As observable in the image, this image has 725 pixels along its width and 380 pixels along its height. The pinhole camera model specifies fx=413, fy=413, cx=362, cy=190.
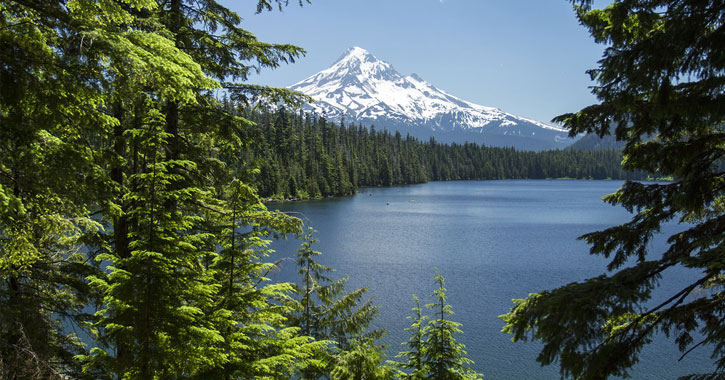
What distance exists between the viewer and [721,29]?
383 cm

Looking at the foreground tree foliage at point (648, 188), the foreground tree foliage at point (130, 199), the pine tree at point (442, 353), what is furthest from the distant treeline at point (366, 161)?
the foreground tree foliage at point (648, 188)

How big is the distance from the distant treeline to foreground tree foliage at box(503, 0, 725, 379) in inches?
202

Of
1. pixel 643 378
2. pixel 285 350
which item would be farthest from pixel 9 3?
pixel 643 378

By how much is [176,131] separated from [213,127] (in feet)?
2.17

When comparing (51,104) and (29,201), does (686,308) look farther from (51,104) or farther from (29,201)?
(29,201)

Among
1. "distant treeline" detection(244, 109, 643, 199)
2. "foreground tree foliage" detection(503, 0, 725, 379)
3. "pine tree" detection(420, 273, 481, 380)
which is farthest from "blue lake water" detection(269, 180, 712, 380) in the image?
→ "foreground tree foliage" detection(503, 0, 725, 379)

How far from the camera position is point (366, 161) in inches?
4889

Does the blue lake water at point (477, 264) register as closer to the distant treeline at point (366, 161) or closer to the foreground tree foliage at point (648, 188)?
the distant treeline at point (366, 161)

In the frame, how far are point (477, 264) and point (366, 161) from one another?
9537 cm

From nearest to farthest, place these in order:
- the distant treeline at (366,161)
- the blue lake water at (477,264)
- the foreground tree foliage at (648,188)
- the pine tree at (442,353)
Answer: the foreground tree foliage at (648,188) < the pine tree at (442,353) < the blue lake water at (477,264) < the distant treeline at (366,161)

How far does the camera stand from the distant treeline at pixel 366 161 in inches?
3174

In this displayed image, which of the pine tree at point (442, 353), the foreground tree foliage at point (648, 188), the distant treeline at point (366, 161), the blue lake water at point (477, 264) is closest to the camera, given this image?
the foreground tree foliage at point (648, 188)

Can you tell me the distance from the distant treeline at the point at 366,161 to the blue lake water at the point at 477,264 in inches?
384

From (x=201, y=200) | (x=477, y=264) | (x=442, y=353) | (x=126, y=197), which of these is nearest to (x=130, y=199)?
(x=126, y=197)
